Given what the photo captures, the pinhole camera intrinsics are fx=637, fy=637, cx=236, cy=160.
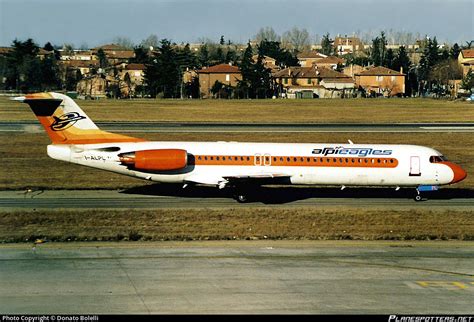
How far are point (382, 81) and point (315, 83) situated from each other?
1831 cm

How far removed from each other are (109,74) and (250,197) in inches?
4765

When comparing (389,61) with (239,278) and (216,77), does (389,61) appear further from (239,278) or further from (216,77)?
(239,278)

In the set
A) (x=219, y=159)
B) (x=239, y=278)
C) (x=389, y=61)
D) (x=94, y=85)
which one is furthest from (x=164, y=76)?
(x=239, y=278)

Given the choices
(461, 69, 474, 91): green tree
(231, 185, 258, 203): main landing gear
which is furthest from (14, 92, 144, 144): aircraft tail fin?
(461, 69, 474, 91): green tree

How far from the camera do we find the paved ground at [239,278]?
18.5m

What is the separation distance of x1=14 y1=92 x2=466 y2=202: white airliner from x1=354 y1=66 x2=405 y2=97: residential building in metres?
126

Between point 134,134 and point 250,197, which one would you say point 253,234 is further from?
point 134,134

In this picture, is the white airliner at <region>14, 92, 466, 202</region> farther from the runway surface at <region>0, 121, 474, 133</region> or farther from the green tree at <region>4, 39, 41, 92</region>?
the green tree at <region>4, 39, 41, 92</region>

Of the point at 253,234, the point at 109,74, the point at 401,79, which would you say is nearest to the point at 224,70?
the point at 109,74

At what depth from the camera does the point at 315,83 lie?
156 metres

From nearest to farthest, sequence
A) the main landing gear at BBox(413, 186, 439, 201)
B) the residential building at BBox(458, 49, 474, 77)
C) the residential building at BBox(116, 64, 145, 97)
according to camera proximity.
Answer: the main landing gear at BBox(413, 186, 439, 201)
the residential building at BBox(116, 64, 145, 97)
the residential building at BBox(458, 49, 474, 77)

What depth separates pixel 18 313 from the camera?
56.7ft

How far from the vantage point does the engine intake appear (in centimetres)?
3534

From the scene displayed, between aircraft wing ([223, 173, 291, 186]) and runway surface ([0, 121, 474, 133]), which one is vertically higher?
runway surface ([0, 121, 474, 133])
